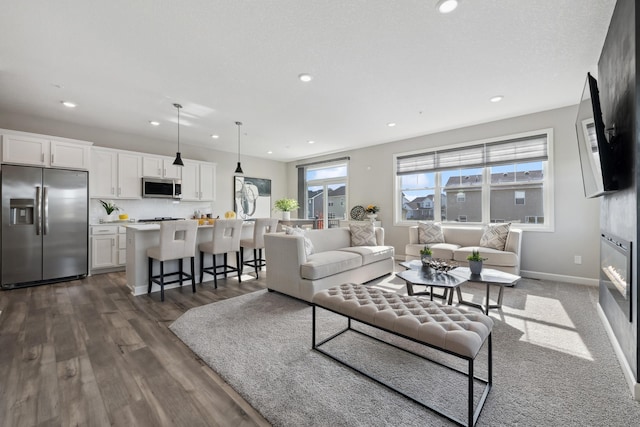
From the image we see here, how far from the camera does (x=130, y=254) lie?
12.8ft

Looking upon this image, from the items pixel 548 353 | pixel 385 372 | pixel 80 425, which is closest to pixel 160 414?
pixel 80 425

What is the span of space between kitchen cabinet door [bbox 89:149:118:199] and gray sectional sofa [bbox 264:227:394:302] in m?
3.53

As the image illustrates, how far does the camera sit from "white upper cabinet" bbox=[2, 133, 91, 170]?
401cm

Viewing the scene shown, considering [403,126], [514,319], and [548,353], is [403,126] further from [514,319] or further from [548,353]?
[548,353]

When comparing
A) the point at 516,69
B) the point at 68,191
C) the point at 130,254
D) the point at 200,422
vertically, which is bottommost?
the point at 200,422

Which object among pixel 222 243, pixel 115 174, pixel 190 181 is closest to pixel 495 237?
pixel 222 243

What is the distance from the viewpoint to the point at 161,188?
571 centimetres

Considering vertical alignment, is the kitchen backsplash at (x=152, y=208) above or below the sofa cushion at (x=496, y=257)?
above

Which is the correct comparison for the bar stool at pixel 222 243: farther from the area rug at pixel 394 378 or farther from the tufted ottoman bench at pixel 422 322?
the tufted ottoman bench at pixel 422 322

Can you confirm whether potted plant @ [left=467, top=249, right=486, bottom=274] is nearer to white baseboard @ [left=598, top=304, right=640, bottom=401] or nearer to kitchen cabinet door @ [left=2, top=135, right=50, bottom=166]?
white baseboard @ [left=598, top=304, right=640, bottom=401]

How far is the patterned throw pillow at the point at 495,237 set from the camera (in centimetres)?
437

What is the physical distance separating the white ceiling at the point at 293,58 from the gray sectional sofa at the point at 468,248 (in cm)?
197

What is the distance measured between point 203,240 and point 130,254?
0.97m

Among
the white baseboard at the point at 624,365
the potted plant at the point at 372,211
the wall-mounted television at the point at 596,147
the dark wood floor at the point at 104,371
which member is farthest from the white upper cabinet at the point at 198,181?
the white baseboard at the point at 624,365
